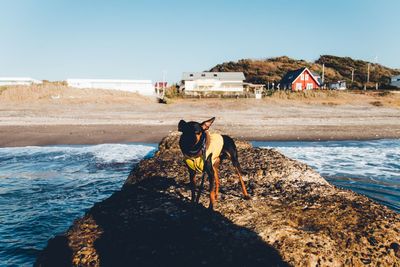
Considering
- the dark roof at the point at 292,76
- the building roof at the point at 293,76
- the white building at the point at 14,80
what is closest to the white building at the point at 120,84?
the white building at the point at 14,80

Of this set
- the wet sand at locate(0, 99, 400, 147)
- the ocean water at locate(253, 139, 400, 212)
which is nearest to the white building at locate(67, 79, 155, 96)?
the wet sand at locate(0, 99, 400, 147)

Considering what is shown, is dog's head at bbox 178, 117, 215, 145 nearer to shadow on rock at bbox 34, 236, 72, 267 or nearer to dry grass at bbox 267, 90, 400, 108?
shadow on rock at bbox 34, 236, 72, 267

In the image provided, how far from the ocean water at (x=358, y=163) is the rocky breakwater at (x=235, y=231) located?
3.95m

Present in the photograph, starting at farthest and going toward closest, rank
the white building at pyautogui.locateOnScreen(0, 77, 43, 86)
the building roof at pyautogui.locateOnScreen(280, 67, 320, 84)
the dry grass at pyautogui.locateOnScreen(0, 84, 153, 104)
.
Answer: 1. the building roof at pyautogui.locateOnScreen(280, 67, 320, 84)
2. the white building at pyautogui.locateOnScreen(0, 77, 43, 86)
3. the dry grass at pyautogui.locateOnScreen(0, 84, 153, 104)

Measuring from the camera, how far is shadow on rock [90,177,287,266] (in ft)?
12.1

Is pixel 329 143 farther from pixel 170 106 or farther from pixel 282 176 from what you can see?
pixel 170 106

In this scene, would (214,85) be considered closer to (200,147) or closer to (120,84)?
(120,84)

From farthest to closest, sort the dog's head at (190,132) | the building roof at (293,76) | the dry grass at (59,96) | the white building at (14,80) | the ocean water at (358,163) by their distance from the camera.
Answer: the building roof at (293,76)
the white building at (14,80)
the dry grass at (59,96)
the ocean water at (358,163)
the dog's head at (190,132)

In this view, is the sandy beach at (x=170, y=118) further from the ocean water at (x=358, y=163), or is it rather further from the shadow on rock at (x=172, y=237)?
the shadow on rock at (x=172, y=237)

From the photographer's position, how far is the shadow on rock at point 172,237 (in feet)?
12.1

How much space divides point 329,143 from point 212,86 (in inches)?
2147

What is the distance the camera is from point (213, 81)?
241ft

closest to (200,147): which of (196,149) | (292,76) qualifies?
(196,149)

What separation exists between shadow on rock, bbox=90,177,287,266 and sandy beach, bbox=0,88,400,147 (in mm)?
15379
